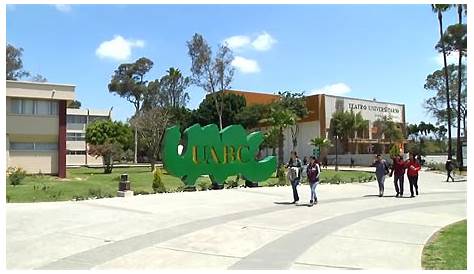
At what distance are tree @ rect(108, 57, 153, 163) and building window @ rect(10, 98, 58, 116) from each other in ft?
141

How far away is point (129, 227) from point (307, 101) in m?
60.7

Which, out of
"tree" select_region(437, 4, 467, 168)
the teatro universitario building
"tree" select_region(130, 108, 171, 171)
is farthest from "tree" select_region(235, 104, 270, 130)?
"tree" select_region(437, 4, 467, 168)

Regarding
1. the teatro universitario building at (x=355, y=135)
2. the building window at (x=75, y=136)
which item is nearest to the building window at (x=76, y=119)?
the building window at (x=75, y=136)

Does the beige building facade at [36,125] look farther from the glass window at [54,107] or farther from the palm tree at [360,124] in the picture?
the palm tree at [360,124]

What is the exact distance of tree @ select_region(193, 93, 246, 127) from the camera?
226ft

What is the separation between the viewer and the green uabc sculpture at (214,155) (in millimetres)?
21094

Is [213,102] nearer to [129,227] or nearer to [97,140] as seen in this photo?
[97,140]

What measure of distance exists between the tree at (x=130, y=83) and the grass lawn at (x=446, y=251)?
71.4 metres

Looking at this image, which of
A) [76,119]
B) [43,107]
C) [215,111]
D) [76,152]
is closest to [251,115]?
[215,111]

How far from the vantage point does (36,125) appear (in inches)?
1379

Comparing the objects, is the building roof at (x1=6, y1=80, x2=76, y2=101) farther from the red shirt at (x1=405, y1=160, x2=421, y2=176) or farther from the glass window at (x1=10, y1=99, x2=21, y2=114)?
the red shirt at (x1=405, y1=160, x2=421, y2=176)

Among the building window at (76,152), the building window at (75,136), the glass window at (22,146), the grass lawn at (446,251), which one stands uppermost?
the building window at (75,136)

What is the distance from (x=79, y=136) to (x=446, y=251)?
77.0m

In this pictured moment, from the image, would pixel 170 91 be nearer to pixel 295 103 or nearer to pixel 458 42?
pixel 295 103
